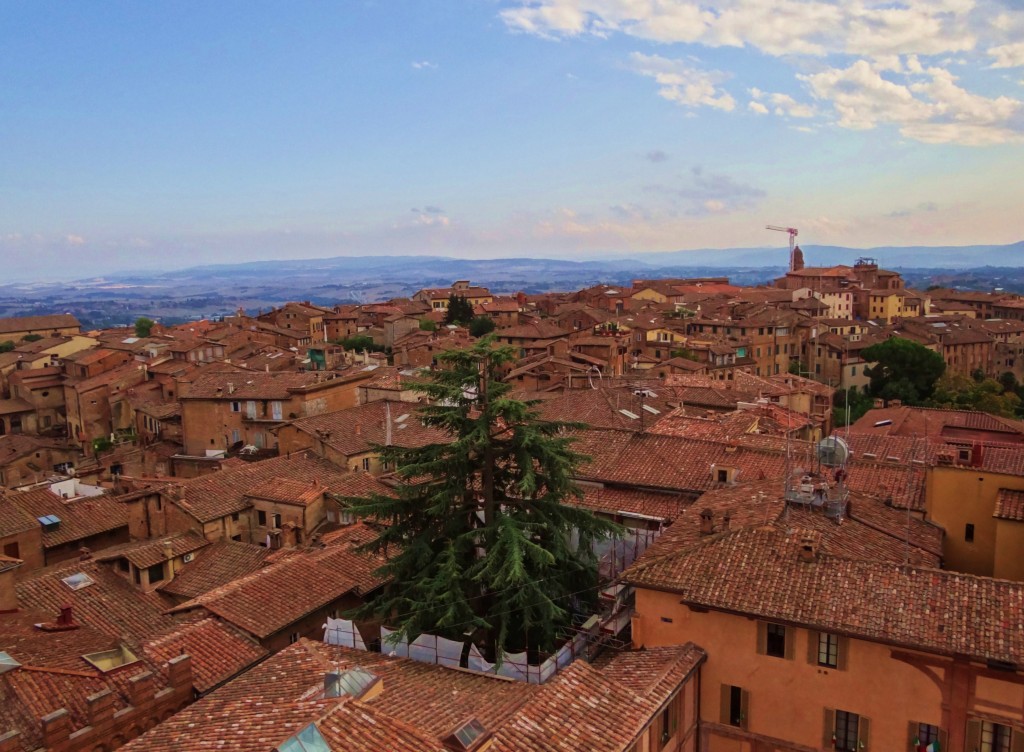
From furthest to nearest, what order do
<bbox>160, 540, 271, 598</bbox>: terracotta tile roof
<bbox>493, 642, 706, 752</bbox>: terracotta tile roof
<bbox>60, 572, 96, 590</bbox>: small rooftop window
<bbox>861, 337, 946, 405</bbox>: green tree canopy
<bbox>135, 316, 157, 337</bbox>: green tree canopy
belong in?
<bbox>135, 316, 157, 337</bbox>: green tree canopy
<bbox>861, 337, 946, 405</bbox>: green tree canopy
<bbox>160, 540, 271, 598</bbox>: terracotta tile roof
<bbox>60, 572, 96, 590</bbox>: small rooftop window
<bbox>493, 642, 706, 752</bbox>: terracotta tile roof

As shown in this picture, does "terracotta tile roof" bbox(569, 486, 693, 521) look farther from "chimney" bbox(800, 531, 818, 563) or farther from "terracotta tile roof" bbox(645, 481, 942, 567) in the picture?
"chimney" bbox(800, 531, 818, 563)

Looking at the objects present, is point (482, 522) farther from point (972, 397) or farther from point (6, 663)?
point (972, 397)

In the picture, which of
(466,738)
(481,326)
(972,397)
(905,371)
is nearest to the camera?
(466,738)

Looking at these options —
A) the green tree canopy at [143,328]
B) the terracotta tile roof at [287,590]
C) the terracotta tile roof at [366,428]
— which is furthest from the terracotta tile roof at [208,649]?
the green tree canopy at [143,328]

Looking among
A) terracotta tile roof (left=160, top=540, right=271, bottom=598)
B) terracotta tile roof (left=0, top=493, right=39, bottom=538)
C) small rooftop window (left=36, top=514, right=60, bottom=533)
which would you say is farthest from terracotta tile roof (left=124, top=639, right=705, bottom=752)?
small rooftop window (left=36, top=514, right=60, bottom=533)

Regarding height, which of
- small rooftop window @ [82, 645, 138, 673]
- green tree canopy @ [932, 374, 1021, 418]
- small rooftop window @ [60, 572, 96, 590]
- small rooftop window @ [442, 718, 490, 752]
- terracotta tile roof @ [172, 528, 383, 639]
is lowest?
green tree canopy @ [932, 374, 1021, 418]

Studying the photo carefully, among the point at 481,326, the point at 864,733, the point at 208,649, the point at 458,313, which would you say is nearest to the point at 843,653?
the point at 864,733
